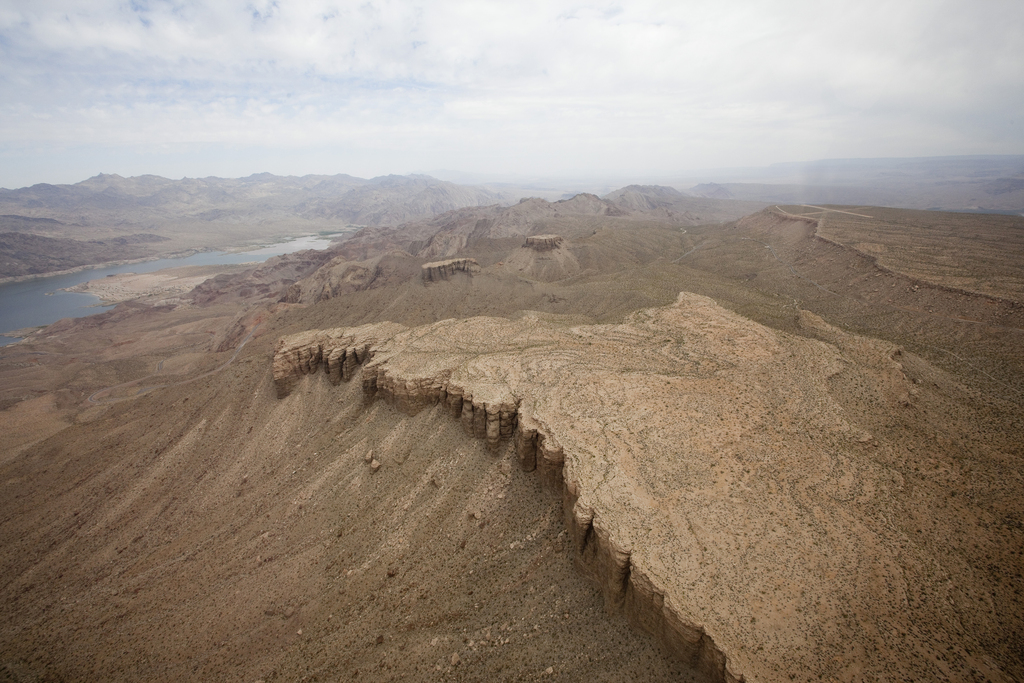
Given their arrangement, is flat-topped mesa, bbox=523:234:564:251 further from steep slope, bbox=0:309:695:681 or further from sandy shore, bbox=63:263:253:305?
sandy shore, bbox=63:263:253:305

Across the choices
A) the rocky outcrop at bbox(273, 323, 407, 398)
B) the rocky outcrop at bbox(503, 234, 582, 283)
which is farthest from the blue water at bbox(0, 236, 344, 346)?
the rocky outcrop at bbox(503, 234, 582, 283)

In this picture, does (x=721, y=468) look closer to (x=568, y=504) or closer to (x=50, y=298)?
(x=568, y=504)

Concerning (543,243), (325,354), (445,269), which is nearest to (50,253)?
(445,269)

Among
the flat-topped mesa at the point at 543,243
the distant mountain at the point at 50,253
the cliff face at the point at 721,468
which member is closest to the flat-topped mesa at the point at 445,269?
the flat-topped mesa at the point at 543,243

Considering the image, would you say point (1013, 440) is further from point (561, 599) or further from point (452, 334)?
point (452, 334)

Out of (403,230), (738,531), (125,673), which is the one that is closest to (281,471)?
(125,673)
